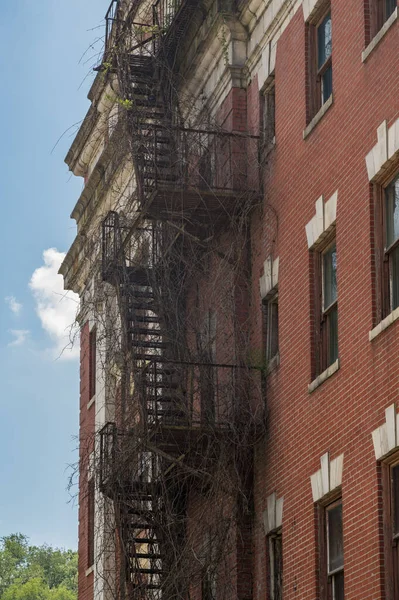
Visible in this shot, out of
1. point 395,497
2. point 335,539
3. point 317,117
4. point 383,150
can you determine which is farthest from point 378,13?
point 335,539

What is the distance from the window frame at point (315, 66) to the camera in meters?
19.7

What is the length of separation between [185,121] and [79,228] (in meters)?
9.90

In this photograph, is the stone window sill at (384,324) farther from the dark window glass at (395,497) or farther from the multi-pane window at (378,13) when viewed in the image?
the multi-pane window at (378,13)

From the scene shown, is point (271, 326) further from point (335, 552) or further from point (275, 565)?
point (335, 552)

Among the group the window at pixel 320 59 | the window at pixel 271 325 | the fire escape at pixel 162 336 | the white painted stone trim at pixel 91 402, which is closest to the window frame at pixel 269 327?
the window at pixel 271 325

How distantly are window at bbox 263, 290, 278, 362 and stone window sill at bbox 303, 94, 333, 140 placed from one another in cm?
261

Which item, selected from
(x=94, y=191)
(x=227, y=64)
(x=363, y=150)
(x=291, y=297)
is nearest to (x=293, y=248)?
(x=291, y=297)

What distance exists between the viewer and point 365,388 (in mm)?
16219

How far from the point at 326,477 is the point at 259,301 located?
14.6 ft

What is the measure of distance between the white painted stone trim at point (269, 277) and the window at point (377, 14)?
415cm

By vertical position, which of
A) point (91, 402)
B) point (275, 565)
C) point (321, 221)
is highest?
point (91, 402)

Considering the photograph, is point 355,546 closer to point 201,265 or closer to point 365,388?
point 365,388

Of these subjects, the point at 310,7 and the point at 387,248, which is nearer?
the point at 387,248

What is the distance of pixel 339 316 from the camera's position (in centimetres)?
1753
